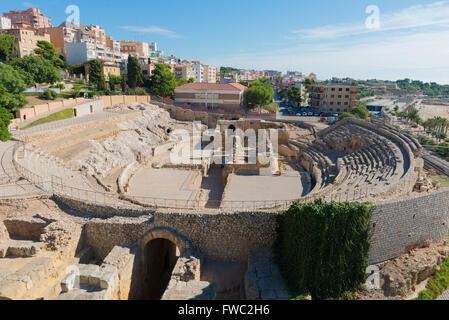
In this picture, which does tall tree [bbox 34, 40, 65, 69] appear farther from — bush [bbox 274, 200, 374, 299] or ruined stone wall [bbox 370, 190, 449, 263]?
ruined stone wall [bbox 370, 190, 449, 263]

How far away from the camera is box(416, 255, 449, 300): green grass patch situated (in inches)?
395

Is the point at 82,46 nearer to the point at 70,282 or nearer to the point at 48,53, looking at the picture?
the point at 48,53

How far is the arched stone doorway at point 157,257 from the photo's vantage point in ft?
37.1

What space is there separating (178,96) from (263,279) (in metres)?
41.7

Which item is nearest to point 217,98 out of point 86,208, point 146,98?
point 146,98

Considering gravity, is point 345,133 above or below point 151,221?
above

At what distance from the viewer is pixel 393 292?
9.62m

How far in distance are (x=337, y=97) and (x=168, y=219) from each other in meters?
54.3

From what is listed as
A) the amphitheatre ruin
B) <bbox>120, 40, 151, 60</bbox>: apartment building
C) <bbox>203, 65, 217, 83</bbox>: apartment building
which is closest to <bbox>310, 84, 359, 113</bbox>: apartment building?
the amphitheatre ruin

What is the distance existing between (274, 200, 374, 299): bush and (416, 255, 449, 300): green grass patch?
238cm

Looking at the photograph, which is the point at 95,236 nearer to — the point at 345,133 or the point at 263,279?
the point at 263,279
